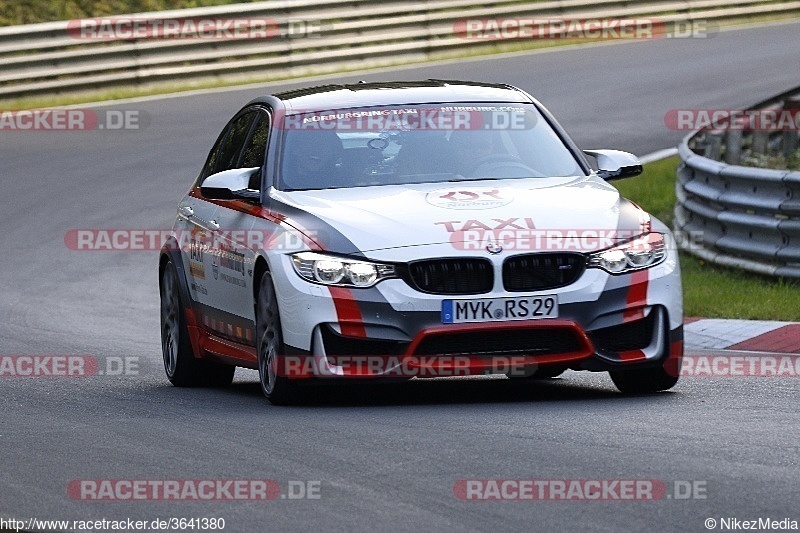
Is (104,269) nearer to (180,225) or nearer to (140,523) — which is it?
(180,225)

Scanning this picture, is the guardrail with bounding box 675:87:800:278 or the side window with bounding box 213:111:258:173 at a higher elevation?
the side window with bounding box 213:111:258:173

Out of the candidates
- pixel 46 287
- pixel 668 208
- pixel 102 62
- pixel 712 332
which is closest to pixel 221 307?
pixel 712 332

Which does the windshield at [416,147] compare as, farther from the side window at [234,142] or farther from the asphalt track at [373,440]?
the asphalt track at [373,440]

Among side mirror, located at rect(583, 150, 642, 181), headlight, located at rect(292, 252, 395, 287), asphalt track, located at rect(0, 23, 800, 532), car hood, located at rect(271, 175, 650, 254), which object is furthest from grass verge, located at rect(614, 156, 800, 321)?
headlight, located at rect(292, 252, 395, 287)

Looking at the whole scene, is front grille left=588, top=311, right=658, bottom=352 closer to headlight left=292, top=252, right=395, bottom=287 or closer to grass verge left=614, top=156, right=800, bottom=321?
headlight left=292, top=252, right=395, bottom=287

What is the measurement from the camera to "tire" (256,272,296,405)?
8.96 meters

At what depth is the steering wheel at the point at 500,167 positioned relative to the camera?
9.73 m

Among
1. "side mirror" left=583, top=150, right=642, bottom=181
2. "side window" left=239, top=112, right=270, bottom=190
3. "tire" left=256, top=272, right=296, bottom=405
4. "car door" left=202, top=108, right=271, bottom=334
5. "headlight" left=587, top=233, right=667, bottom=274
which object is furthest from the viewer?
"side window" left=239, top=112, right=270, bottom=190

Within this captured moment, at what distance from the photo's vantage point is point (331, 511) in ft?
20.5

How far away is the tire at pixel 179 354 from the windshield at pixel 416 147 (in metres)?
1.53

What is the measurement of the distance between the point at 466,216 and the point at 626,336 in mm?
973

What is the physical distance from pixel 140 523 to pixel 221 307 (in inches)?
160

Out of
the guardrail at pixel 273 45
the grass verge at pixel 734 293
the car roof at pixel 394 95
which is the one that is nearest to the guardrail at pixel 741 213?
the grass verge at pixel 734 293

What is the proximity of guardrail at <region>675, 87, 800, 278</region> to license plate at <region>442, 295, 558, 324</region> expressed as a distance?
527 cm
